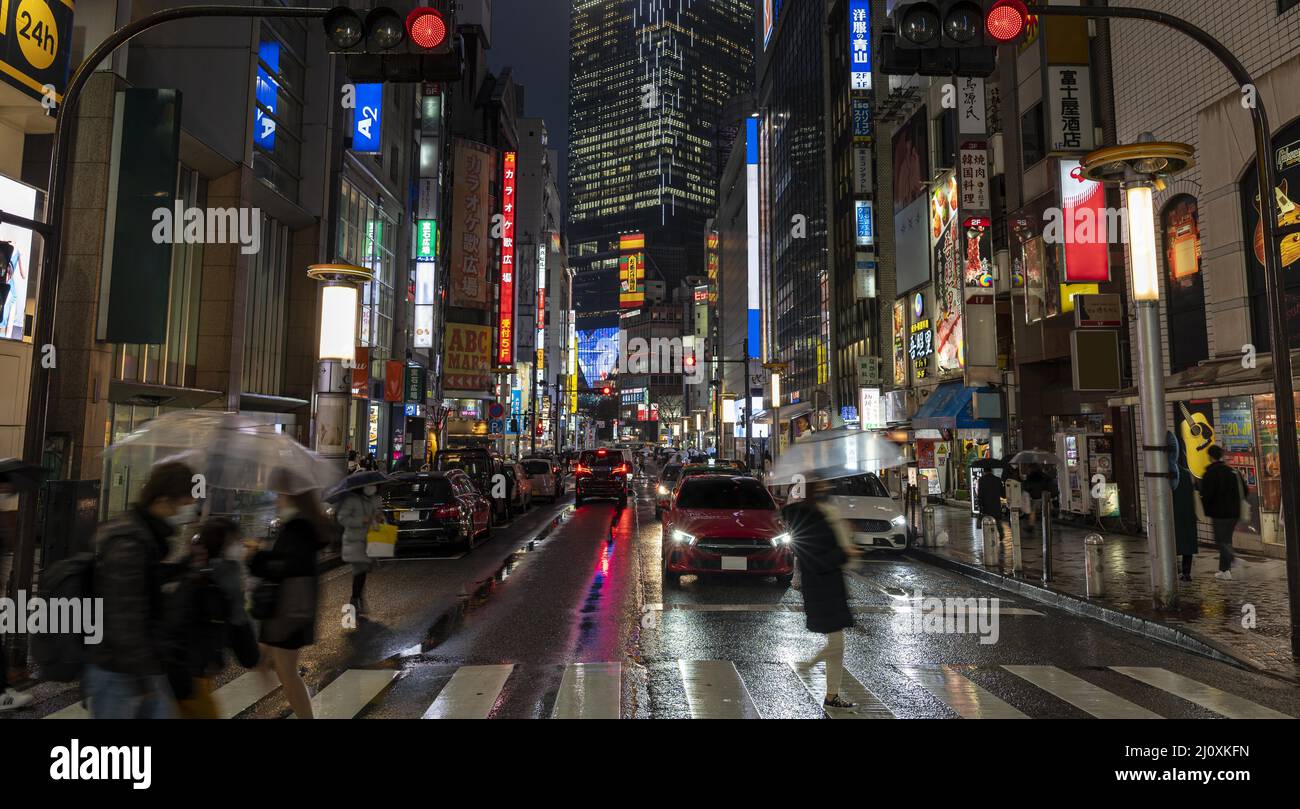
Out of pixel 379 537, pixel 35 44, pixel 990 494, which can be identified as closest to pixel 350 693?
pixel 379 537

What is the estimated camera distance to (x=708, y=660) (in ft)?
25.5

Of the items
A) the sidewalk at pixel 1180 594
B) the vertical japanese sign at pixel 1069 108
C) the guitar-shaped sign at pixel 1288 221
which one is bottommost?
the sidewalk at pixel 1180 594

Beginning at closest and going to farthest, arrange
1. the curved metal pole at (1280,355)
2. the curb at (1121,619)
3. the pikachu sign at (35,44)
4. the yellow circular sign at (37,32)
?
the curb at (1121,619), the curved metal pole at (1280,355), the pikachu sign at (35,44), the yellow circular sign at (37,32)

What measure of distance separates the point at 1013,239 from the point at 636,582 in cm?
1757

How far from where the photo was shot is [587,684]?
6828 mm

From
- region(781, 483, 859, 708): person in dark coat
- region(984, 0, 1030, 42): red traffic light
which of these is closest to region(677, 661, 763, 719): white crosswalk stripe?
region(781, 483, 859, 708): person in dark coat

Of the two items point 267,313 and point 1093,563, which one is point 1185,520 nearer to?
point 1093,563

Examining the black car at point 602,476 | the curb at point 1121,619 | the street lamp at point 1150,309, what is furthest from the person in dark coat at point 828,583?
the black car at point 602,476

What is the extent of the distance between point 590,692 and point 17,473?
435 cm

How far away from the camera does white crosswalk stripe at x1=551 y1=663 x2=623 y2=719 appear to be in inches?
236

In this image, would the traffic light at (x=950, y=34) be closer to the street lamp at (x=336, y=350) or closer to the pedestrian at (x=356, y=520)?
the pedestrian at (x=356, y=520)

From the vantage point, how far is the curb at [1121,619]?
7.78 m

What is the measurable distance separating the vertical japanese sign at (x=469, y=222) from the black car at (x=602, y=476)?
77.6 feet
